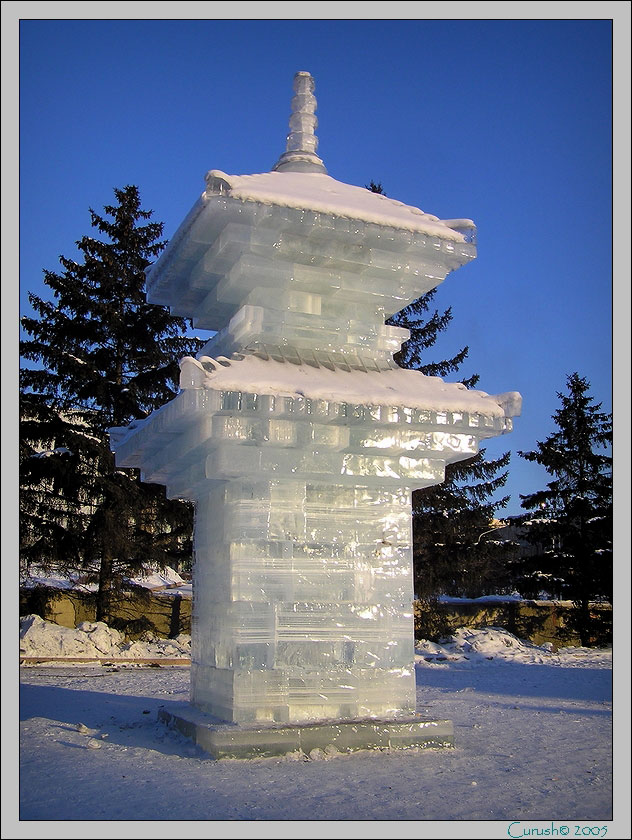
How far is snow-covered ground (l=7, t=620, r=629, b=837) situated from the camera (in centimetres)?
430

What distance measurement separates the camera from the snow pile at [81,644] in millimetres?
13891

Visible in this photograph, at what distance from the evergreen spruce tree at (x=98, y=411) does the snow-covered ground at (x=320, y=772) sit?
27.5ft

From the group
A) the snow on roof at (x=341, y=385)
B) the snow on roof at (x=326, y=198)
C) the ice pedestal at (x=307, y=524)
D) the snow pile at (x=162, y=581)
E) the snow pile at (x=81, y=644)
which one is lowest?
the snow pile at (x=162, y=581)

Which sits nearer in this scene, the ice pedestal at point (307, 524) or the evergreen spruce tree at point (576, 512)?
the ice pedestal at point (307, 524)

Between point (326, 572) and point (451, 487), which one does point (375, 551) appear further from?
point (451, 487)

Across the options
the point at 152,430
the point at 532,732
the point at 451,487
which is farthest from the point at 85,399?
the point at 532,732

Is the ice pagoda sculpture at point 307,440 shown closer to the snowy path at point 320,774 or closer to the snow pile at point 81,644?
the snowy path at point 320,774

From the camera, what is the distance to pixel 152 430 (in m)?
6.54

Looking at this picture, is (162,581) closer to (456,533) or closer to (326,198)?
(456,533)

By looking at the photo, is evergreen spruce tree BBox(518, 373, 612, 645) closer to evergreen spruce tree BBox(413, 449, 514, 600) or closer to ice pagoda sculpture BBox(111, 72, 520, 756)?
evergreen spruce tree BBox(413, 449, 514, 600)

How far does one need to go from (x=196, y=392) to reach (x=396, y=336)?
2.37m

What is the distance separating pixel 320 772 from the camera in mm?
5129

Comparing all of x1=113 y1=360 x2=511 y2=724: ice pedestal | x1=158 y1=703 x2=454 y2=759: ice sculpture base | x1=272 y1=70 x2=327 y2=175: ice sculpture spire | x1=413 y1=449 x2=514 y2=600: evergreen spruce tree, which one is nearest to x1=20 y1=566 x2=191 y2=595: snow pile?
x1=413 y1=449 x2=514 y2=600: evergreen spruce tree

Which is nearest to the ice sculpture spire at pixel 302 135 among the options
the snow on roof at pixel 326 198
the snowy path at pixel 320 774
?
the snow on roof at pixel 326 198
